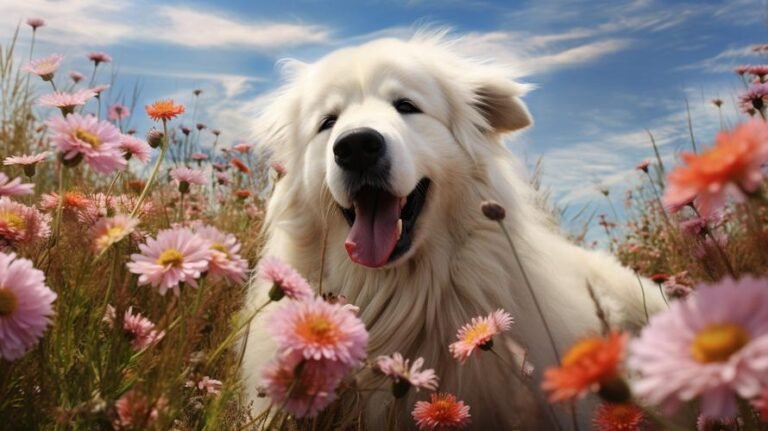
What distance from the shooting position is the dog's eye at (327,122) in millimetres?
3738

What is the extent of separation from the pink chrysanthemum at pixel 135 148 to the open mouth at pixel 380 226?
1077 mm

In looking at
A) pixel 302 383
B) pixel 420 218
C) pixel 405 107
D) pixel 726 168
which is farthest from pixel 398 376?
pixel 405 107

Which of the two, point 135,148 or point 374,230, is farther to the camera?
point 374,230

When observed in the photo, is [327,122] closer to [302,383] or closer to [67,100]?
[67,100]

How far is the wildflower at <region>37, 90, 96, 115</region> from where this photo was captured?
245 cm

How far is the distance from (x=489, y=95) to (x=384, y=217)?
110cm

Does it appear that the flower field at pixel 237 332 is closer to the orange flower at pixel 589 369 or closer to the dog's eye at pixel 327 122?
the orange flower at pixel 589 369

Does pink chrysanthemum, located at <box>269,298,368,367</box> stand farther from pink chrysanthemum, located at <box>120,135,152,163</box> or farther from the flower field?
pink chrysanthemum, located at <box>120,135,152,163</box>

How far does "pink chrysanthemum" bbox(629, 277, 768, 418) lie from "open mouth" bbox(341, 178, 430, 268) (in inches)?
99.1

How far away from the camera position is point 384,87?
3574 mm

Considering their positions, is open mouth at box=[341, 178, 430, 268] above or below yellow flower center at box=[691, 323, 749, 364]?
below

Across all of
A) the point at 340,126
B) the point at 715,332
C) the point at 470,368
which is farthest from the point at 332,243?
the point at 715,332

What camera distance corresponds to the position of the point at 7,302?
1.43 metres

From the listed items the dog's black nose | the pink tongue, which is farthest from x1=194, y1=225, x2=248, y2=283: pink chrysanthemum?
the pink tongue
